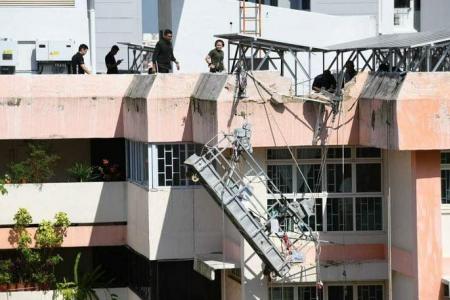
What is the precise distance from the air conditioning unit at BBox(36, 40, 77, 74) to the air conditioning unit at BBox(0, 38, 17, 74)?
0.58 m

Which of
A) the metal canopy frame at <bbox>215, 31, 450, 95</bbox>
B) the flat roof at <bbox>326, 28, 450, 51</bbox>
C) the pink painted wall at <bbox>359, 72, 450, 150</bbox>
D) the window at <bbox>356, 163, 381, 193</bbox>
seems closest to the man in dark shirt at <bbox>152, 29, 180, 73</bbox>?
the metal canopy frame at <bbox>215, 31, 450, 95</bbox>

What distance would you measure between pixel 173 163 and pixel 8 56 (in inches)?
398

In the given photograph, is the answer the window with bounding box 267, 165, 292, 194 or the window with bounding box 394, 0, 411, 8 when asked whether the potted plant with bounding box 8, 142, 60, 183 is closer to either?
the window with bounding box 267, 165, 292, 194

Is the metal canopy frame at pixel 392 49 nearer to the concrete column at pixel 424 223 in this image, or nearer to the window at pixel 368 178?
the concrete column at pixel 424 223

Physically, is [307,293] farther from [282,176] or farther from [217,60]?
[217,60]

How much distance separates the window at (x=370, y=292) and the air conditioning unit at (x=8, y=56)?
1436 centimetres

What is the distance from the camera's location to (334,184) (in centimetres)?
3191

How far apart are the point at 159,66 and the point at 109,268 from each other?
550 centimetres

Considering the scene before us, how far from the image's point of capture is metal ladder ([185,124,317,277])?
1188 inches

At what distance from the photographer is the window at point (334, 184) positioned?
104 ft

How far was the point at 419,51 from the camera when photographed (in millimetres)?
29828

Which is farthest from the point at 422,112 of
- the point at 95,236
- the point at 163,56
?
the point at 95,236

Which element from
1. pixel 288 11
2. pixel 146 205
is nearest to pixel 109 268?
pixel 146 205

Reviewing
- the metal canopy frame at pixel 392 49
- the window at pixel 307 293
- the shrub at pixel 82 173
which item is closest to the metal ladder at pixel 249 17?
the shrub at pixel 82 173
